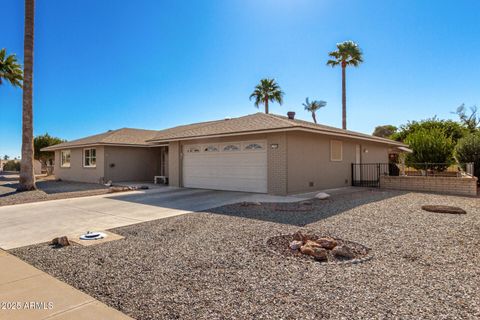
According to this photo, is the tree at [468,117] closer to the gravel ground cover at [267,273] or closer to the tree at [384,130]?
the tree at [384,130]

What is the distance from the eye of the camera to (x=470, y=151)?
607 inches

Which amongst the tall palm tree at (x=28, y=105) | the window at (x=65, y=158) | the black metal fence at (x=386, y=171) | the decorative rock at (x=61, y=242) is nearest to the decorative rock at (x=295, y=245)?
the decorative rock at (x=61, y=242)

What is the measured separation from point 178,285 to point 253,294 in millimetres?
965

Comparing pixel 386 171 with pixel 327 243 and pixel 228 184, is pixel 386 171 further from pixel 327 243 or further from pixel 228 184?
pixel 327 243

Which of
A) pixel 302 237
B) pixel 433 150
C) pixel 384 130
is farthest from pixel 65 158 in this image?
pixel 384 130

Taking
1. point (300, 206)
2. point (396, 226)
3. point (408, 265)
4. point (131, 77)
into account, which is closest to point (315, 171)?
point (300, 206)

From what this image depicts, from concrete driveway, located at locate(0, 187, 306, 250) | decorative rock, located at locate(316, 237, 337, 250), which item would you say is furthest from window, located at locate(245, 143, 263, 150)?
decorative rock, located at locate(316, 237, 337, 250)

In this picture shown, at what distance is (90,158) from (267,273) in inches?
819

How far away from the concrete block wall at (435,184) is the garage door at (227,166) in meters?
7.21

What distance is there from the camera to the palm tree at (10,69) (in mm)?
21078

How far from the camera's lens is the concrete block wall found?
41.8ft

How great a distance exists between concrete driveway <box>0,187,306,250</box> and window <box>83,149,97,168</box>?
10.2m

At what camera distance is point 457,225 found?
6.71 m

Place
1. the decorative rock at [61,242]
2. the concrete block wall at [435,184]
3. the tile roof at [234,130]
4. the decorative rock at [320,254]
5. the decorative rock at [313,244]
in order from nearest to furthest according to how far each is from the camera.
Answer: the decorative rock at [320,254] < the decorative rock at [313,244] < the decorative rock at [61,242] < the tile roof at [234,130] < the concrete block wall at [435,184]
